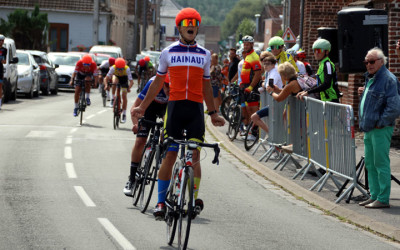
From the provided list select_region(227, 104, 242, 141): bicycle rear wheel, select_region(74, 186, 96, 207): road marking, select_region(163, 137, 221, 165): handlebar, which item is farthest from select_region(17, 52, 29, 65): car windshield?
select_region(163, 137, 221, 165): handlebar

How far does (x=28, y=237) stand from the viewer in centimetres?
780

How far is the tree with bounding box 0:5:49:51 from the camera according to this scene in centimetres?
4906

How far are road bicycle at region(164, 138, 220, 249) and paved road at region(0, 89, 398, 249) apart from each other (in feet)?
1.01

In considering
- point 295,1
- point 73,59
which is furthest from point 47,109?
point 295,1

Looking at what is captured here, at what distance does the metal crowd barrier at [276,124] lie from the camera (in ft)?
48.1

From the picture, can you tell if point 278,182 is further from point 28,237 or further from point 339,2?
point 339,2

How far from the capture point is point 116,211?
9562mm

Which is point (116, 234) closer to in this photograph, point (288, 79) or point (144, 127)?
point (144, 127)

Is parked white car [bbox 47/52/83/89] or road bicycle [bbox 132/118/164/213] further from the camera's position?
parked white car [bbox 47/52/83/89]

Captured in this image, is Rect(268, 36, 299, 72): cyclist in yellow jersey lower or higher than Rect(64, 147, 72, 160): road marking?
higher

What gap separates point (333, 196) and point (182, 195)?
4692 mm

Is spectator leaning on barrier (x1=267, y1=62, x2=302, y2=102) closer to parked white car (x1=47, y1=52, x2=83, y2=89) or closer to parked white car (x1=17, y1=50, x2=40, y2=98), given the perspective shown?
parked white car (x1=17, y1=50, x2=40, y2=98)

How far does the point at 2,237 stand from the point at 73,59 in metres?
34.2

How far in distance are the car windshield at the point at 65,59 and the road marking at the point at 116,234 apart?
32581 mm
